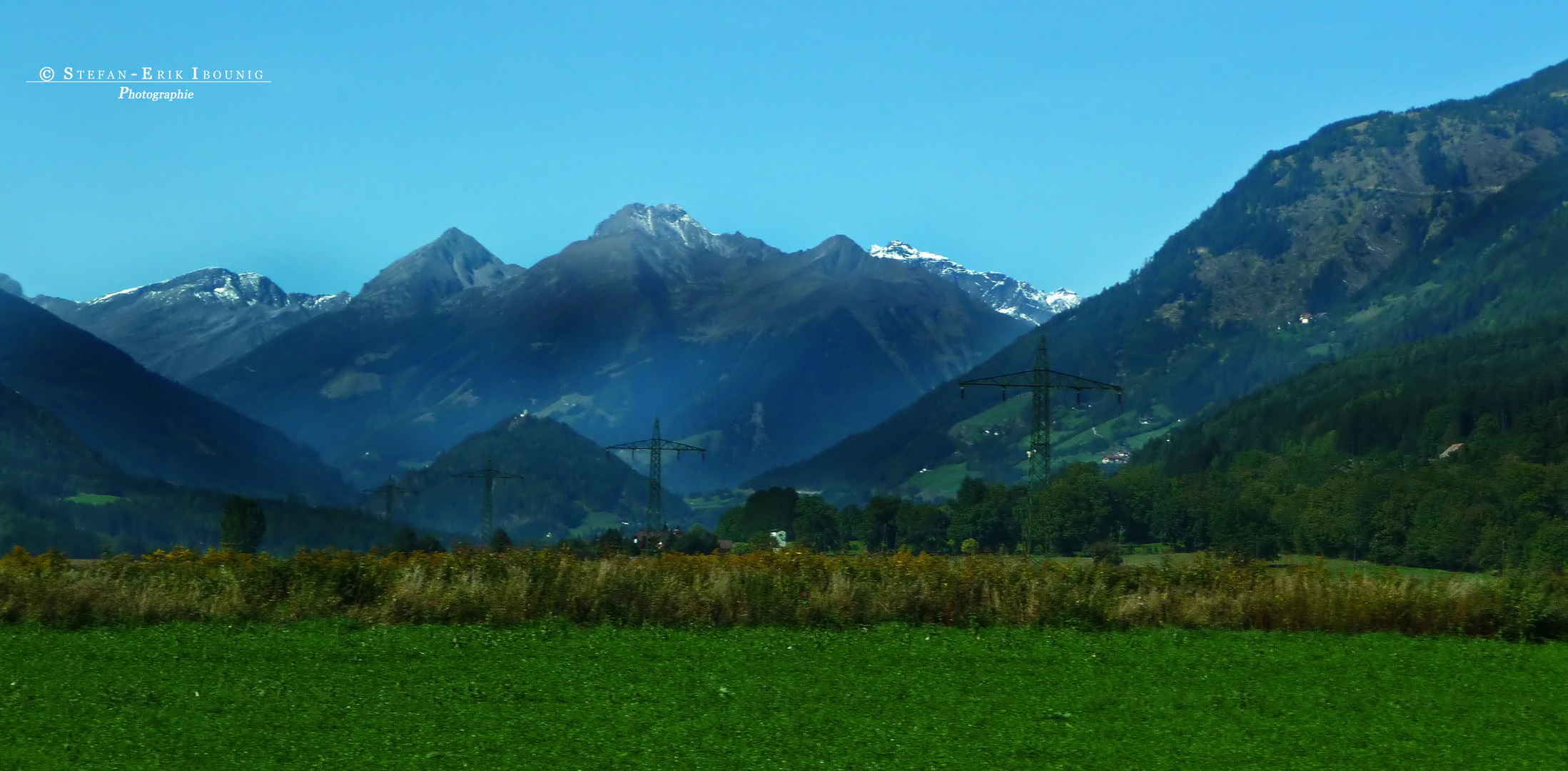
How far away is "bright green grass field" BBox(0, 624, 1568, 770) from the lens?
55.0 ft

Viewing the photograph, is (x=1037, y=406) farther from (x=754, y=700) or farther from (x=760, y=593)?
(x=754, y=700)

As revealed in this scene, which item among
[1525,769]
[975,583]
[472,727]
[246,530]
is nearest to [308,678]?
[472,727]

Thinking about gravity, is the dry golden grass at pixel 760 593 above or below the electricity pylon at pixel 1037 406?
below

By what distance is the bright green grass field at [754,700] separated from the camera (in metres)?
16.8

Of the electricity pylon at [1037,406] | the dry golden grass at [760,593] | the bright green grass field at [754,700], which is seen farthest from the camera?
the electricity pylon at [1037,406]

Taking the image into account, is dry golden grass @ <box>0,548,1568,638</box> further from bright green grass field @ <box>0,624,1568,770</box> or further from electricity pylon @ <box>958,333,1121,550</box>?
electricity pylon @ <box>958,333,1121,550</box>

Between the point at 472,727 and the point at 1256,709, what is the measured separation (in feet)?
35.1

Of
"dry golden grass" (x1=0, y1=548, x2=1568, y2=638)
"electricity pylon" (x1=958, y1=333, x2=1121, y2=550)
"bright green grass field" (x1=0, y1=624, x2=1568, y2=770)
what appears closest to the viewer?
"bright green grass field" (x1=0, y1=624, x2=1568, y2=770)

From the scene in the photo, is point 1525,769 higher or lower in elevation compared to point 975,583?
lower

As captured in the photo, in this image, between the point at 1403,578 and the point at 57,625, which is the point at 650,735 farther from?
the point at 1403,578

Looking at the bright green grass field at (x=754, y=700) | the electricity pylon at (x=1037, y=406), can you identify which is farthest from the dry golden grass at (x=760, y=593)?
the electricity pylon at (x=1037, y=406)

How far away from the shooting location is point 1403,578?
30.0 meters

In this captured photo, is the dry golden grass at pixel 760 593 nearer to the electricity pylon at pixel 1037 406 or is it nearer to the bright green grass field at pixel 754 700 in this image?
the bright green grass field at pixel 754 700

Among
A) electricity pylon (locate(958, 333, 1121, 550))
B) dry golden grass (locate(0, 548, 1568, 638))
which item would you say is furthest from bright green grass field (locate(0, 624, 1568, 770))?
electricity pylon (locate(958, 333, 1121, 550))
